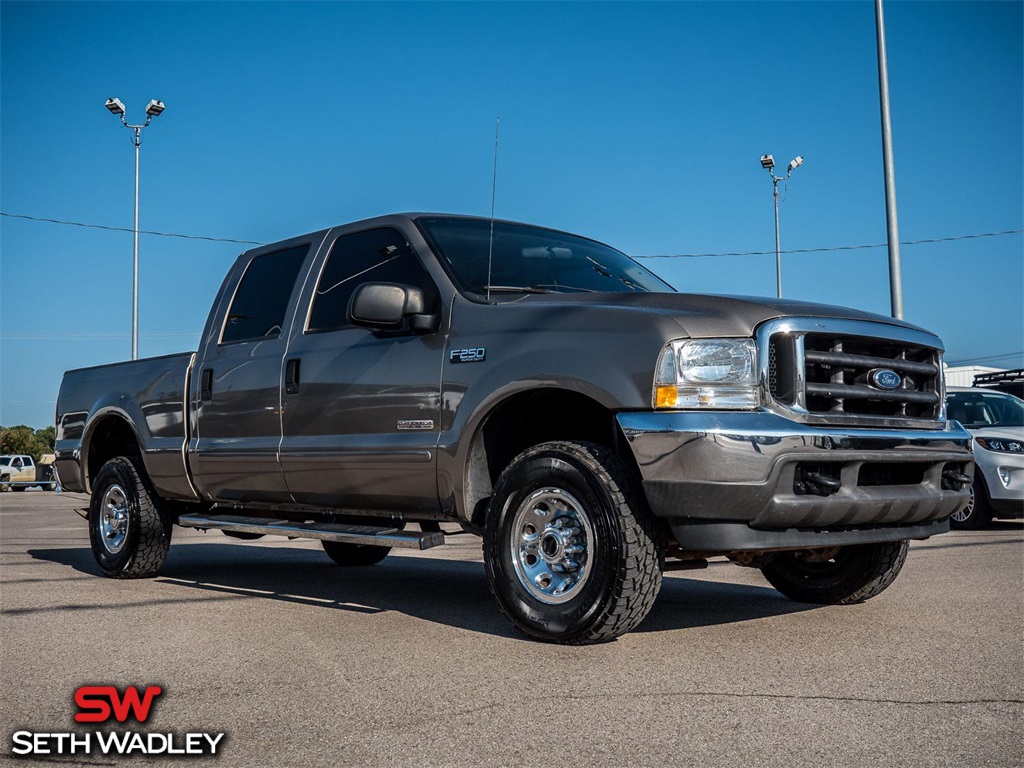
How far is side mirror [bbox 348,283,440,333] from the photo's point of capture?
5473mm

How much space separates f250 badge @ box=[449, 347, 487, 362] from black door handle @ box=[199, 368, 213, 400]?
2.36 m

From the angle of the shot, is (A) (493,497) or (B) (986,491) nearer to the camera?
(A) (493,497)

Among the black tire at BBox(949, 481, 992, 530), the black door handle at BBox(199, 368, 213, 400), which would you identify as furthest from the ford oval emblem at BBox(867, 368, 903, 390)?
the black tire at BBox(949, 481, 992, 530)

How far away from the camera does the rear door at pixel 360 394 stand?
5.59m

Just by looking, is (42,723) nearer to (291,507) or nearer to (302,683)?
(302,683)

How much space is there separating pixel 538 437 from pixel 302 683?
1.98 m

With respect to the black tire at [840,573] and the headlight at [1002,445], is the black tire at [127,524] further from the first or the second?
the headlight at [1002,445]

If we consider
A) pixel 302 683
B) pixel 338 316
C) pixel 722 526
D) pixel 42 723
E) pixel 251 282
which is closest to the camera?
pixel 42 723

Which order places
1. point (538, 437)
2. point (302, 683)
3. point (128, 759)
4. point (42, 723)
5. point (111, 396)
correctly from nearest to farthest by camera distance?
point (128, 759) < point (42, 723) < point (302, 683) < point (538, 437) < point (111, 396)

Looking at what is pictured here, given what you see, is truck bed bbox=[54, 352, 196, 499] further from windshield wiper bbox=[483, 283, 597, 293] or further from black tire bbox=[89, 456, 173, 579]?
windshield wiper bbox=[483, 283, 597, 293]

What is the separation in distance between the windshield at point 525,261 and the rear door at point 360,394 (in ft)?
0.67

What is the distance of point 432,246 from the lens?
5.93m

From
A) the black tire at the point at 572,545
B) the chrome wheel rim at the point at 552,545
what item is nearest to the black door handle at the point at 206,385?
the black tire at the point at 572,545

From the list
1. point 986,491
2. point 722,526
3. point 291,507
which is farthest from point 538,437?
point 986,491
